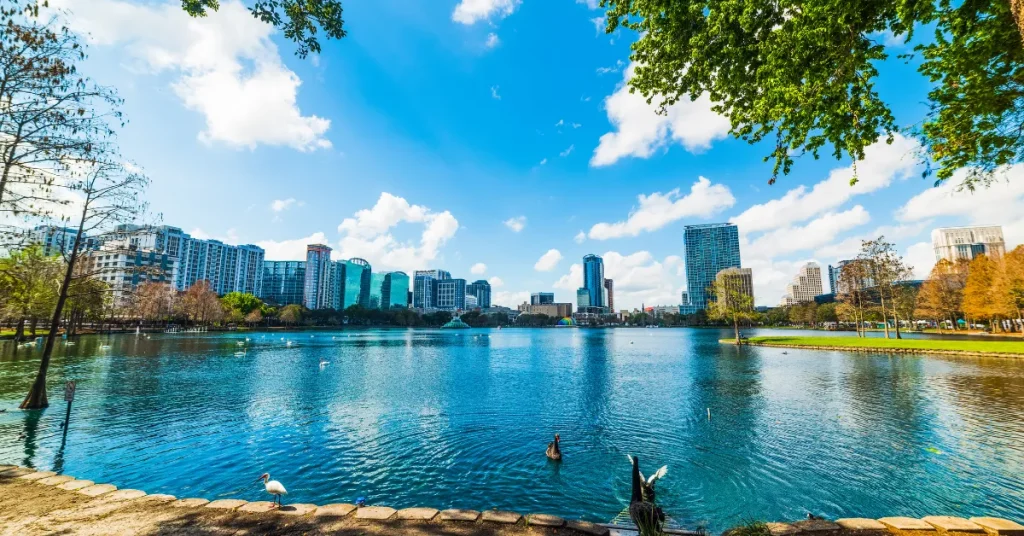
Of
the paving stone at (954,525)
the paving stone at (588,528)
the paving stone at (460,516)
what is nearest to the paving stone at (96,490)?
the paving stone at (460,516)

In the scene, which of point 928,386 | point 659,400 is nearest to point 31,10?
point 659,400

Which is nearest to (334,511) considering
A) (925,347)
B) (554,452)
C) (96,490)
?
(96,490)

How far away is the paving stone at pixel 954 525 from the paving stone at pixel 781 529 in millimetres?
2803

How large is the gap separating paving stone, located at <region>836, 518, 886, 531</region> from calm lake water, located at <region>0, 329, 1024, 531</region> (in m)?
3.28

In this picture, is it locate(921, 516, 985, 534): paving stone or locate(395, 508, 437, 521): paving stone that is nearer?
locate(921, 516, 985, 534): paving stone

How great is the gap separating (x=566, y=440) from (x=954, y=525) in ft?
40.8

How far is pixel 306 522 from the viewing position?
8.10 meters

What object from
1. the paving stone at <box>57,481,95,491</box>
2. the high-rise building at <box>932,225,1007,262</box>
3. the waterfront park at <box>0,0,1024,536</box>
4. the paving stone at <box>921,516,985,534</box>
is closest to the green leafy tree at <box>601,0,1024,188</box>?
the waterfront park at <box>0,0,1024,536</box>

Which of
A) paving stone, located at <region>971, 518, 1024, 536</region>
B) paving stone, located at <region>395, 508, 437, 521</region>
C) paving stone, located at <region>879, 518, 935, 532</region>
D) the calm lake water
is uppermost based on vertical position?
paving stone, located at <region>971, 518, 1024, 536</region>

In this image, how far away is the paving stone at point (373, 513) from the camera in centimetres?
814

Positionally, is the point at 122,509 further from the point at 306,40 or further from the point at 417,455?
the point at 306,40

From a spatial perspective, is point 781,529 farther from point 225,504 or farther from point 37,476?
point 37,476

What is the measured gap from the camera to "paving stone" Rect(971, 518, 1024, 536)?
7266 mm

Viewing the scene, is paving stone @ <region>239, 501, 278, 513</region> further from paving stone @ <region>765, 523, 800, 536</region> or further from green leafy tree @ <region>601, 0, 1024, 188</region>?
green leafy tree @ <region>601, 0, 1024, 188</region>
